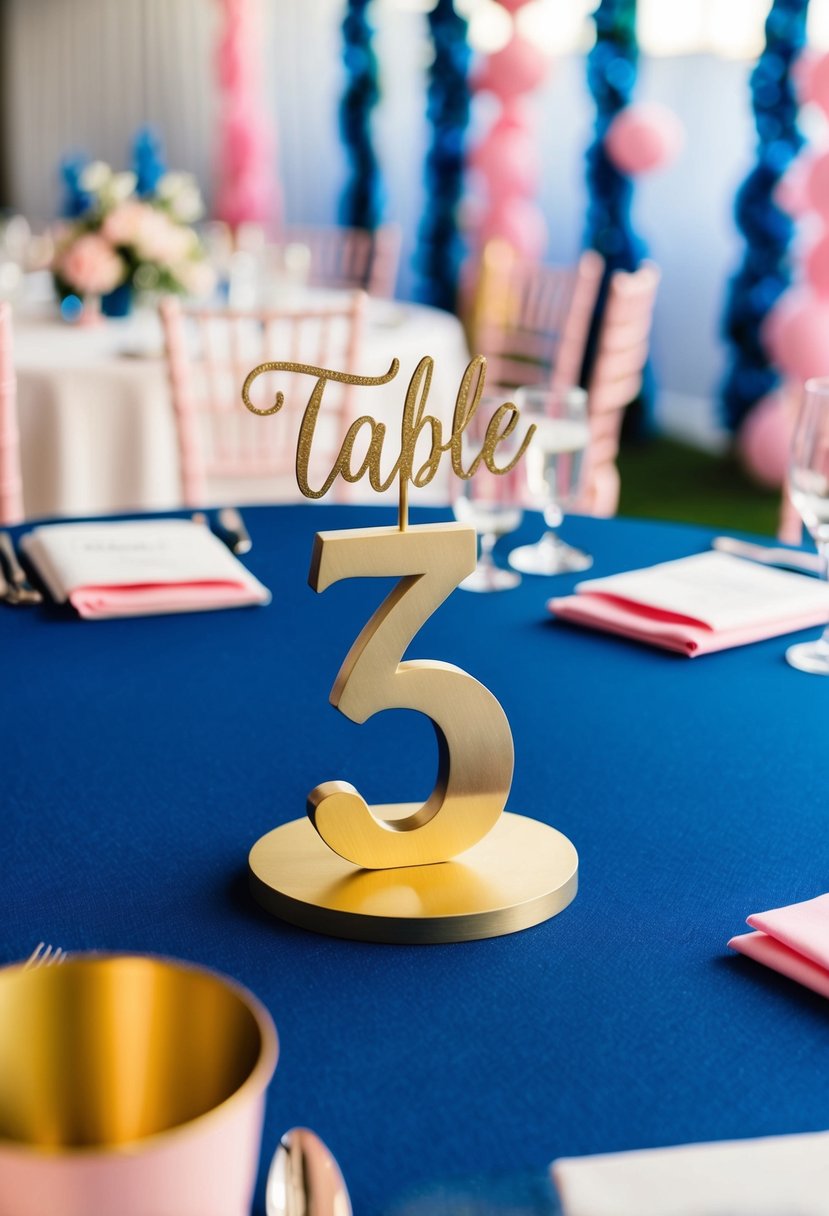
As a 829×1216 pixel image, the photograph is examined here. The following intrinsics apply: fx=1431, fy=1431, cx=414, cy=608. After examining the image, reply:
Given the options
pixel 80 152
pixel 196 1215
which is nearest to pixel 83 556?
pixel 196 1215

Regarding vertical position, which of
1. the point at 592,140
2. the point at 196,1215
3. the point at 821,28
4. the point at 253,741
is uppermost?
the point at 821,28

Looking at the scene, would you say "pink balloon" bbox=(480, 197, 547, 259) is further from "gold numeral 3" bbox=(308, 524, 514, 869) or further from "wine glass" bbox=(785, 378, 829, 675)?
"gold numeral 3" bbox=(308, 524, 514, 869)

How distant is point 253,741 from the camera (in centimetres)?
108

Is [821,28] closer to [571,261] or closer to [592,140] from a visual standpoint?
[592,140]

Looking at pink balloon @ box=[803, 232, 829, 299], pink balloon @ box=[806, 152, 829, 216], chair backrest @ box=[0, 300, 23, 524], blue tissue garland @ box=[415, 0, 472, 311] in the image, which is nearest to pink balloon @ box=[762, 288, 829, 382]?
pink balloon @ box=[803, 232, 829, 299]

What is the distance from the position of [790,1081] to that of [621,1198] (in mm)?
141

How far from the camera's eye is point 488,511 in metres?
1.54

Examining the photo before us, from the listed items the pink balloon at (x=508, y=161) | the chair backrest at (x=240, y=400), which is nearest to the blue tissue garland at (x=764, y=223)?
the pink balloon at (x=508, y=161)

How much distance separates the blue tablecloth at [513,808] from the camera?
2.17 ft

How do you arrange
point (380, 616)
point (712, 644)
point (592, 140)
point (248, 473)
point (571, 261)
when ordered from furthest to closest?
1. point (571, 261)
2. point (592, 140)
3. point (248, 473)
4. point (712, 644)
5. point (380, 616)

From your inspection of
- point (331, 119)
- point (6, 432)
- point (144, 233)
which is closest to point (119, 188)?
point (144, 233)

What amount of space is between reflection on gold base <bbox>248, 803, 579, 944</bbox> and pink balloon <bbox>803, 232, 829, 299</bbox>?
4.53m

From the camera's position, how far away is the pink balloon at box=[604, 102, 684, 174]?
638cm

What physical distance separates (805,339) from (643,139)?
1.84 meters
